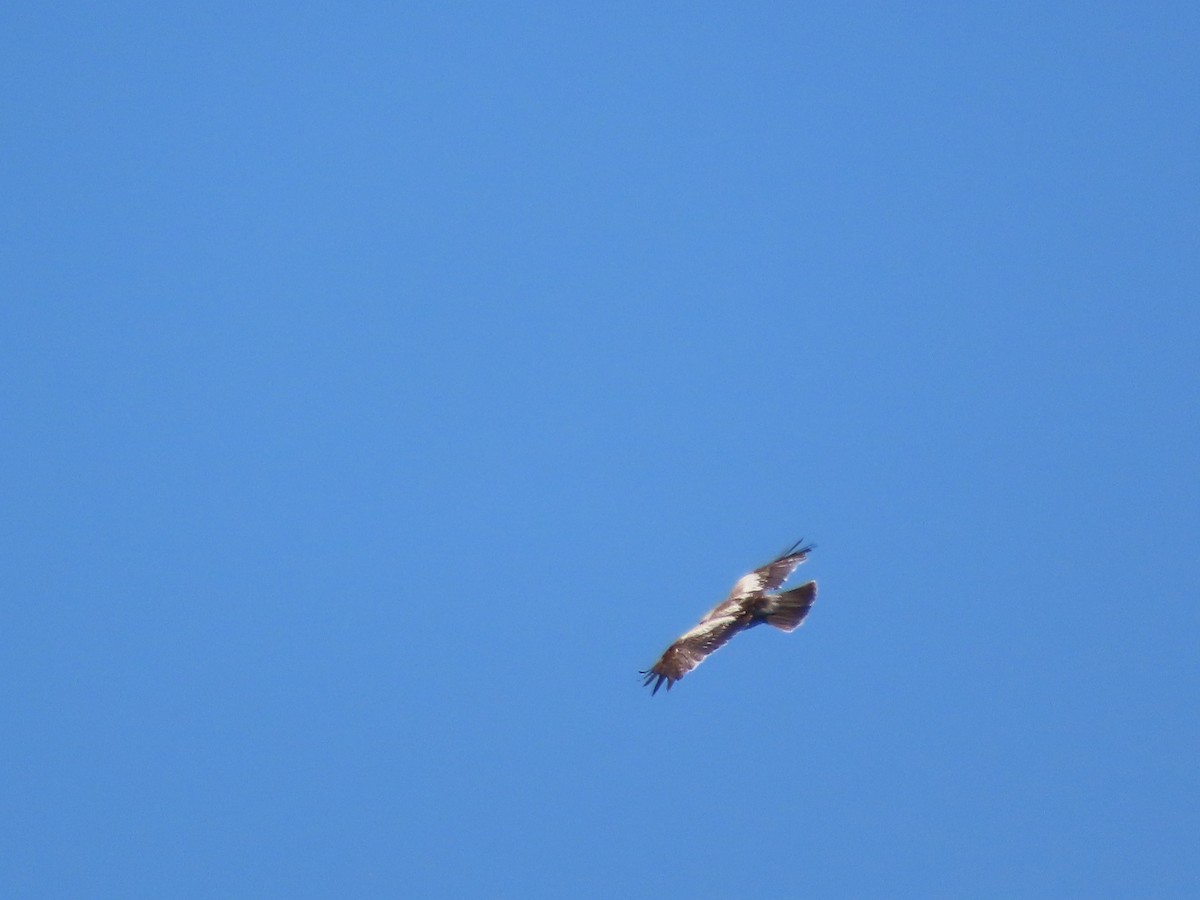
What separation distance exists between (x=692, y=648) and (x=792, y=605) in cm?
87

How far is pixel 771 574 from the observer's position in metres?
15.2

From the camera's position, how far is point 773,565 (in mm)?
15234

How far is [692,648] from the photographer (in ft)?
48.0

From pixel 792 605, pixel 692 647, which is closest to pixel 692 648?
pixel 692 647

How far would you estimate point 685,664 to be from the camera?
14547 mm

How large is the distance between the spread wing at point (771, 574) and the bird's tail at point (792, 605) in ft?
0.60

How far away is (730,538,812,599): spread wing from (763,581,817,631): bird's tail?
0.60 feet

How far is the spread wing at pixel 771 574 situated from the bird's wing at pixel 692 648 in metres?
0.29

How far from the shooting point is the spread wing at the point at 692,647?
47.4ft

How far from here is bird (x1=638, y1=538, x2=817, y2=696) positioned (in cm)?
1451

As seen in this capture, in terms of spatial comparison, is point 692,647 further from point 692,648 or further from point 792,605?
point 792,605

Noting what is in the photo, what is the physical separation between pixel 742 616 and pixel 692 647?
0.52 meters

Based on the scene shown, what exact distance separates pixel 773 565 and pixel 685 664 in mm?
1237

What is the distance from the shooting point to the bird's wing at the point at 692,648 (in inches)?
569
